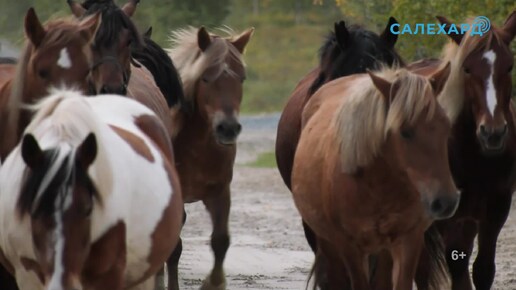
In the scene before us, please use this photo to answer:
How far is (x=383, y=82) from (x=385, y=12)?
12.8 metres

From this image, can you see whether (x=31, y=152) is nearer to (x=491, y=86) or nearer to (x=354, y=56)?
(x=491, y=86)

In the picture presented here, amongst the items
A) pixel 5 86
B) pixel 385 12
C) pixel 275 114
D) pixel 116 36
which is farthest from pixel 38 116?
pixel 275 114

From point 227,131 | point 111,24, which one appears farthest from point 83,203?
point 227,131

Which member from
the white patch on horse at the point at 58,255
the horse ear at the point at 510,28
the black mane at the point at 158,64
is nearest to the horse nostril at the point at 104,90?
the black mane at the point at 158,64

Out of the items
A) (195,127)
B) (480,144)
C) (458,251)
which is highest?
(480,144)

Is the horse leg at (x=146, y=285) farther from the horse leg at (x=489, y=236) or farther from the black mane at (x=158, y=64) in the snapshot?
the horse leg at (x=489, y=236)

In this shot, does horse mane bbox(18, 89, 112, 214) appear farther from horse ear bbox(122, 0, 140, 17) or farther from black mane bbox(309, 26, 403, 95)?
black mane bbox(309, 26, 403, 95)

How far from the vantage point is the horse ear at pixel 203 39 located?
11.1 metres

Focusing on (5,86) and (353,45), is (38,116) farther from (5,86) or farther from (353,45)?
(353,45)

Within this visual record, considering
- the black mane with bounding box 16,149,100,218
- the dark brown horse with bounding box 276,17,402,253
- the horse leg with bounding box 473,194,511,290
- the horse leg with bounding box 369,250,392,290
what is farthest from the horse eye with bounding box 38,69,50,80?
the horse leg with bounding box 473,194,511,290

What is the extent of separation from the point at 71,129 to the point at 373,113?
82.4 inches

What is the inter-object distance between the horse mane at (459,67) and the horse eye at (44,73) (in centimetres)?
278

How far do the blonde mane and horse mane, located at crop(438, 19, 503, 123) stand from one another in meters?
3.31

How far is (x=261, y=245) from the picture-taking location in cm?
1427
